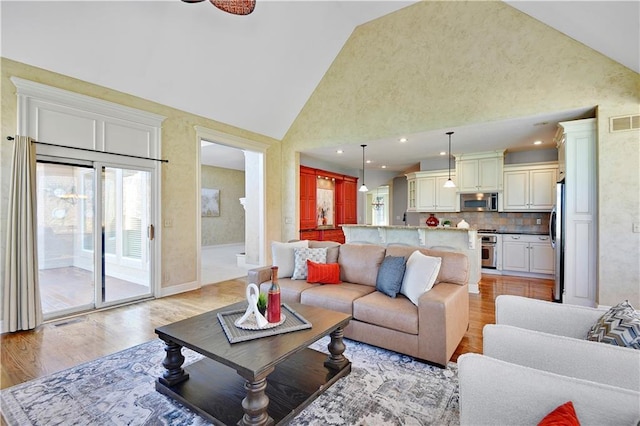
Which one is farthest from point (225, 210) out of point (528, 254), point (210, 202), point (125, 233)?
point (528, 254)

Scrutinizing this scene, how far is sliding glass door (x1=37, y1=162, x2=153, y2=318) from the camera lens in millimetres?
3637

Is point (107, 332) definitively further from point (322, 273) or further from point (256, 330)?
point (322, 273)

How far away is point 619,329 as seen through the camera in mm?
1391

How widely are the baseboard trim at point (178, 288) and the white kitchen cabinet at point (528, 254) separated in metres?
6.16

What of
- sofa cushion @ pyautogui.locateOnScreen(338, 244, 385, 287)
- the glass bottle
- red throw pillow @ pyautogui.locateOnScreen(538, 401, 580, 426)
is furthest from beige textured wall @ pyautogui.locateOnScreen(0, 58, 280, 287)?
red throw pillow @ pyautogui.locateOnScreen(538, 401, 580, 426)

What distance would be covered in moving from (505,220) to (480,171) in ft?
4.17

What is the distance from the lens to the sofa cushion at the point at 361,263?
3.42 metres

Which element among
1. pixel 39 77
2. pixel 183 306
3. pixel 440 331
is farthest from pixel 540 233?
pixel 39 77

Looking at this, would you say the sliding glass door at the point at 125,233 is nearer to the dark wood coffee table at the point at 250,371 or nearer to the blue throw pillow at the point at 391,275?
the dark wood coffee table at the point at 250,371

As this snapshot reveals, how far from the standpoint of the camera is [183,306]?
4.18 m

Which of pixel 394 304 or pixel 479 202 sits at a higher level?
pixel 479 202

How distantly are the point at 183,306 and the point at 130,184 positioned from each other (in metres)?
1.98

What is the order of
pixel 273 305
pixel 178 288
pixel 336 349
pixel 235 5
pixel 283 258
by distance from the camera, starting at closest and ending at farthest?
Result: pixel 273 305 < pixel 336 349 < pixel 235 5 < pixel 283 258 < pixel 178 288

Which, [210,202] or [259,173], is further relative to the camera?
[210,202]
